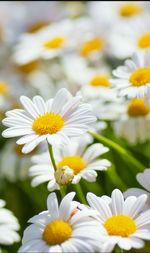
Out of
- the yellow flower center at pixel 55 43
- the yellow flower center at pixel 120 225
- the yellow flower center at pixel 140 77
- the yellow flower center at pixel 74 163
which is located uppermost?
the yellow flower center at pixel 55 43

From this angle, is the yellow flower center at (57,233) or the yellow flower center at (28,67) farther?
the yellow flower center at (28,67)

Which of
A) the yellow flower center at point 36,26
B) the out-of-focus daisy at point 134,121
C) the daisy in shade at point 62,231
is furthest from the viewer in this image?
the yellow flower center at point 36,26

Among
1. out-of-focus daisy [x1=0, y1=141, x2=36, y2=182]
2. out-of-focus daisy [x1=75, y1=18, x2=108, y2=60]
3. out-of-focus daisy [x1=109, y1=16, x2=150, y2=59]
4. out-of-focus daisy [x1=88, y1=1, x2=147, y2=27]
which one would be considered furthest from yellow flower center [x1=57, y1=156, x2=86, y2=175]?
out-of-focus daisy [x1=88, y1=1, x2=147, y2=27]

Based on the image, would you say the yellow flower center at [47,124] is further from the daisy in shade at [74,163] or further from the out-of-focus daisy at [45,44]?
the out-of-focus daisy at [45,44]

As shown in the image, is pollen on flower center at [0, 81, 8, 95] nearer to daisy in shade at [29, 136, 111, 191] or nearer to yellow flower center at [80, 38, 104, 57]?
yellow flower center at [80, 38, 104, 57]

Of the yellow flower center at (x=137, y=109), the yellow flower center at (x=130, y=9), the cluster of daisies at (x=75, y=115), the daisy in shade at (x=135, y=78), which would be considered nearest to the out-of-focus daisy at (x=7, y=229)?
the cluster of daisies at (x=75, y=115)

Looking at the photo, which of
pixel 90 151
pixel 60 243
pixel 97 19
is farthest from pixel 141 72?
pixel 97 19

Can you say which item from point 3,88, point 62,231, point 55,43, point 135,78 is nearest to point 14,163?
point 3,88
